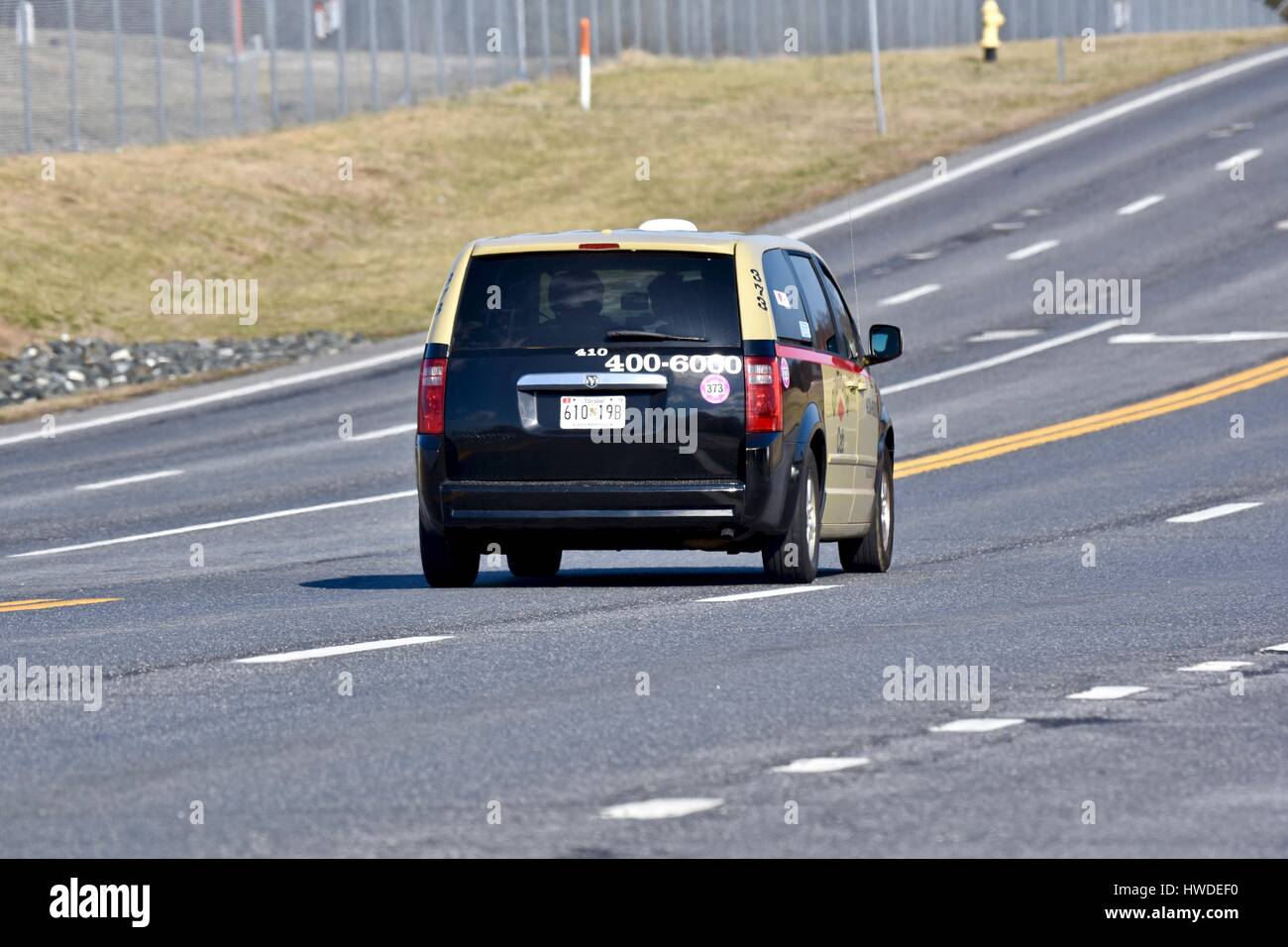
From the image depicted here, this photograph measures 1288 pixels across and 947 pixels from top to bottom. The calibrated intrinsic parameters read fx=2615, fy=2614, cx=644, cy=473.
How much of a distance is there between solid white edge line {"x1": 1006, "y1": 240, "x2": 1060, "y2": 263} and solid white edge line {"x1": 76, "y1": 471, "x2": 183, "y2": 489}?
56.0 ft

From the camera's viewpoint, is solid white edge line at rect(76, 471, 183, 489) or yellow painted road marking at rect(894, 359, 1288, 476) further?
yellow painted road marking at rect(894, 359, 1288, 476)

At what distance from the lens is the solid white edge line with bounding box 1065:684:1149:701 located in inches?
363

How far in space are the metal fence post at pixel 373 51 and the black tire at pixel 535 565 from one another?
37.2 metres

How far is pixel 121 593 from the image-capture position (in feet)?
46.3

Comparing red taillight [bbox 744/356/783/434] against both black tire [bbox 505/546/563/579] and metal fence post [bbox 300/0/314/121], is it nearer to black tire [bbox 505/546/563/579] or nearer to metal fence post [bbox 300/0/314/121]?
black tire [bbox 505/546/563/579]

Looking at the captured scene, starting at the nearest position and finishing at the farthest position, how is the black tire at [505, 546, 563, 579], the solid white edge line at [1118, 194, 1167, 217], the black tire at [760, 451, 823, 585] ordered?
the black tire at [760, 451, 823, 585] < the black tire at [505, 546, 563, 579] < the solid white edge line at [1118, 194, 1167, 217]

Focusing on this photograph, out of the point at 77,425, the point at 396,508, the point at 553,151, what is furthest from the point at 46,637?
the point at 553,151

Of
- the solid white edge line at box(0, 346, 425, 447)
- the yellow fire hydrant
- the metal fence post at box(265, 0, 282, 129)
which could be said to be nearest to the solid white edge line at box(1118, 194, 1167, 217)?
the solid white edge line at box(0, 346, 425, 447)

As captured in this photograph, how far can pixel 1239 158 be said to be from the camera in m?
43.5

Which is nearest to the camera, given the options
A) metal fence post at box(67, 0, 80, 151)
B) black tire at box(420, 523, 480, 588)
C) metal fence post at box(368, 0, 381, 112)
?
black tire at box(420, 523, 480, 588)

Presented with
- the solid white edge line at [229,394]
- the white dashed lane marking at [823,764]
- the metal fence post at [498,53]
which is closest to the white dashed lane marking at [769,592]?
the white dashed lane marking at [823,764]

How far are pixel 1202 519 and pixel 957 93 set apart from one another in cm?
3593

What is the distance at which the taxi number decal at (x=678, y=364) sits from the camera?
42.7 feet

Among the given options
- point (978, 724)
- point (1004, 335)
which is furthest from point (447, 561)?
point (1004, 335)
